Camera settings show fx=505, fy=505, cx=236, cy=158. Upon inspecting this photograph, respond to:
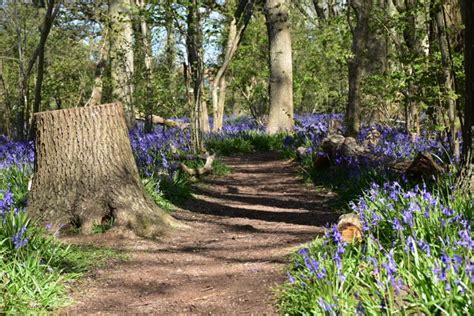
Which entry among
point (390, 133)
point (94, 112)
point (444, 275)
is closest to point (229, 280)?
point (444, 275)

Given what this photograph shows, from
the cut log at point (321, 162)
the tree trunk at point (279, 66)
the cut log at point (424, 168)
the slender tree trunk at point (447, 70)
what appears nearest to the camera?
the cut log at point (424, 168)

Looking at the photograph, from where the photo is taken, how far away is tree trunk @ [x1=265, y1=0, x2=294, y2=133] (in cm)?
1330

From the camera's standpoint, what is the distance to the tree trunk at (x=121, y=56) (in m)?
11.8

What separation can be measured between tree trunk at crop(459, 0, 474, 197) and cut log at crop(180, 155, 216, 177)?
4.74m

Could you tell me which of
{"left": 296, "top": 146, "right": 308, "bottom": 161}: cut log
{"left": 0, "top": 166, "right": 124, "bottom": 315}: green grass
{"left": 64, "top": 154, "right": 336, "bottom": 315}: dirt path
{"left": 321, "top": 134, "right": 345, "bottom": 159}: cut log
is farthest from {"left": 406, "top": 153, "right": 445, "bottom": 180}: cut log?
{"left": 296, "top": 146, "right": 308, "bottom": 161}: cut log

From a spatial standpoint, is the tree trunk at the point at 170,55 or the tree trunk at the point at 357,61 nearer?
the tree trunk at the point at 170,55

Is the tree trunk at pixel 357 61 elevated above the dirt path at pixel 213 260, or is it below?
above

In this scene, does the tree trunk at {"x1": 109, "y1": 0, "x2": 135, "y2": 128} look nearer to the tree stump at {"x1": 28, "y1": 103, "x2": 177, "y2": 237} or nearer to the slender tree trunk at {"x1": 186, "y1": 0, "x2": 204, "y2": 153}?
the slender tree trunk at {"x1": 186, "y1": 0, "x2": 204, "y2": 153}

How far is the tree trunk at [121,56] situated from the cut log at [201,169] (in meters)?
3.43

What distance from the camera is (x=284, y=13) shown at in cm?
1330

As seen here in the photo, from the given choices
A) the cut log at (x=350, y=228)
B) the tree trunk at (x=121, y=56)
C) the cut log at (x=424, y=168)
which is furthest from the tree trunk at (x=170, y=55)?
the cut log at (x=350, y=228)

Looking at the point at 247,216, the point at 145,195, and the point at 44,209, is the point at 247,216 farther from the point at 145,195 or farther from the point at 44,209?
the point at 44,209

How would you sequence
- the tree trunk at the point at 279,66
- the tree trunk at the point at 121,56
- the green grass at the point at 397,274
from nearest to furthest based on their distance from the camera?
the green grass at the point at 397,274
the tree trunk at the point at 121,56
the tree trunk at the point at 279,66

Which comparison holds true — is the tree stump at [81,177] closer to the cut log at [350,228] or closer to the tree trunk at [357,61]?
the cut log at [350,228]
